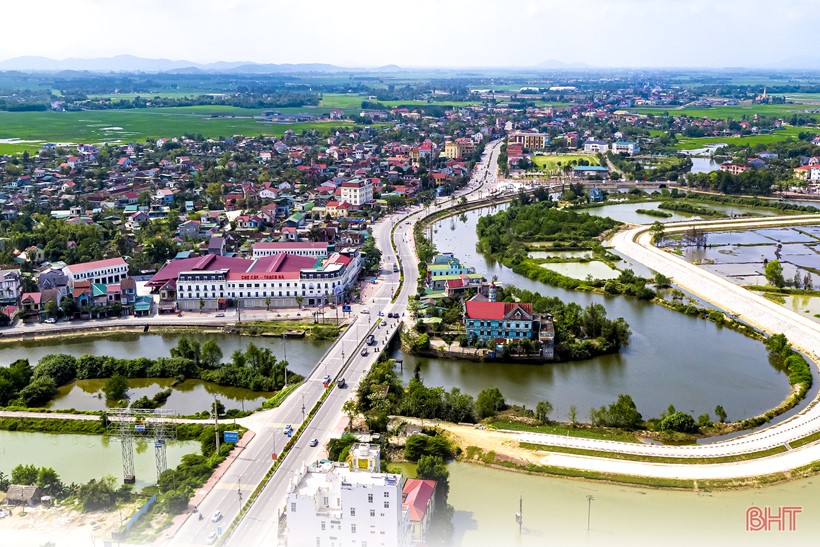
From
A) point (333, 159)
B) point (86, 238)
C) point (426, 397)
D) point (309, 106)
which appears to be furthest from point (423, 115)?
point (426, 397)

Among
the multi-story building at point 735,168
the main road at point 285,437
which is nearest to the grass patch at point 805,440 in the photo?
the main road at point 285,437

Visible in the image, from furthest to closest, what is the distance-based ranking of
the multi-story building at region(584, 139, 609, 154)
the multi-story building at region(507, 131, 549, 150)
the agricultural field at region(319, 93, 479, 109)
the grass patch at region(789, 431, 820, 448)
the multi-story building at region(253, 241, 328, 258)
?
the agricultural field at region(319, 93, 479, 109)
the multi-story building at region(507, 131, 549, 150)
the multi-story building at region(584, 139, 609, 154)
the multi-story building at region(253, 241, 328, 258)
the grass patch at region(789, 431, 820, 448)

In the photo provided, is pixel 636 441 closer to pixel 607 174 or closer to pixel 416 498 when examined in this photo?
pixel 416 498

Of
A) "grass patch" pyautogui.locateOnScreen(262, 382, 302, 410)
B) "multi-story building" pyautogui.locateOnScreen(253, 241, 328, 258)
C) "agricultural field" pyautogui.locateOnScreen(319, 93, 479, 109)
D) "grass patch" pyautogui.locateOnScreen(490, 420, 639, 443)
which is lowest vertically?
"grass patch" pyautogui.locateOnScreen(490, 420, 639, 443)

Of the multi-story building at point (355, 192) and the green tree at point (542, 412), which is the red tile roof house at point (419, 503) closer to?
the green tree at point (542, 412)

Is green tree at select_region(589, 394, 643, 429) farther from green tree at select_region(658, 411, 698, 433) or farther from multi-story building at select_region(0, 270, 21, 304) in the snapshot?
multi-story building at select_region(0, 270, 21, 304)

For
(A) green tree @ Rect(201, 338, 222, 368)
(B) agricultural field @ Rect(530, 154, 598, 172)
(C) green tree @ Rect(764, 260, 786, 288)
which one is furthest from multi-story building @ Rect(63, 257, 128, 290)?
(B) agricultural field @ Rect(530, 154, 598, 172)

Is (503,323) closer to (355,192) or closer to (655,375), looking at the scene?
(655,375)
